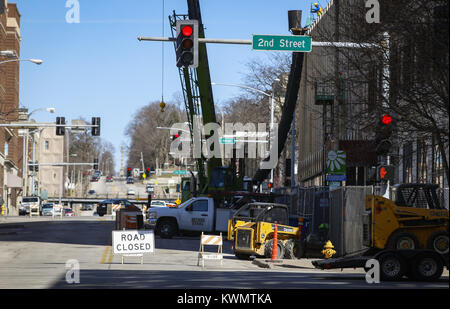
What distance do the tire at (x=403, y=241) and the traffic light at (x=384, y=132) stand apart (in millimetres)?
2197

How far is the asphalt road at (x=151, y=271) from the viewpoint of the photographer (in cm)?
1612

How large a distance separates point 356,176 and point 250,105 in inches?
921

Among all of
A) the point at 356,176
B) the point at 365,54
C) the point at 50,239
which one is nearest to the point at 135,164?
the point at 356,176

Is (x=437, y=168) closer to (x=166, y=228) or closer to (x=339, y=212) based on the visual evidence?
(x=339, y=212)

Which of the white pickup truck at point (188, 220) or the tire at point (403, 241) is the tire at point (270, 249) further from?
the white pickup truck at point (188, 220)

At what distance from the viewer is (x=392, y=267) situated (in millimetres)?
17656

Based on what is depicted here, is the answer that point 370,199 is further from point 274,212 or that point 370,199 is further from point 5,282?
point 5,282

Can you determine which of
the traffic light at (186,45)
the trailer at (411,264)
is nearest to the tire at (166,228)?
the traffic light at (186,45)

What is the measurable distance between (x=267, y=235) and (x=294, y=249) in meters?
1.01

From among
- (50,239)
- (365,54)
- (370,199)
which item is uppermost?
(365,54)

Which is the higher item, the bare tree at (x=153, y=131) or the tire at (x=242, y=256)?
the bare tree at (x=153, y=131)

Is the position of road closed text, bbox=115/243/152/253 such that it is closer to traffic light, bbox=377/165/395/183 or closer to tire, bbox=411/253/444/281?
traffic light, bbox=377/165/395/183

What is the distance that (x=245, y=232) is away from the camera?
26578 millimetres
